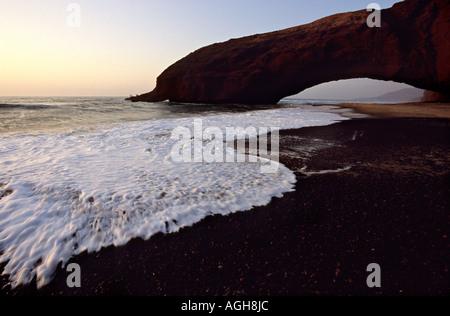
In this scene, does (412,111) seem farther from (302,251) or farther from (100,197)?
(100,197)

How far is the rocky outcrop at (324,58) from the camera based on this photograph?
24.2 meters

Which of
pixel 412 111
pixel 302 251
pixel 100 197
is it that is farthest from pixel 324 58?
pixel 100 197

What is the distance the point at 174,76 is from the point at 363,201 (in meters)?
44.0

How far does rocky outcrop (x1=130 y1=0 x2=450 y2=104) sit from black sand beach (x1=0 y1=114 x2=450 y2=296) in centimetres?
3057

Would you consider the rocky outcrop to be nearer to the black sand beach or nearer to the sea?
the black sand beach

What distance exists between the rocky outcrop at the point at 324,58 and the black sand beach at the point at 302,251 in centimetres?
3057

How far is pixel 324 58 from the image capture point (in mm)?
29125

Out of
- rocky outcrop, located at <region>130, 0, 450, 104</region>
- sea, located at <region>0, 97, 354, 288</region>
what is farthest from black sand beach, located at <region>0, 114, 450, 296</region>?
rocky outcrop, located at <region>130, 0, 450, 104</region>

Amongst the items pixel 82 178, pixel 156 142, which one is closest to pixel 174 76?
pixel 156 142

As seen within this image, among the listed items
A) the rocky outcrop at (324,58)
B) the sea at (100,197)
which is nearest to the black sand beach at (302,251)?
the sea at (100,197)

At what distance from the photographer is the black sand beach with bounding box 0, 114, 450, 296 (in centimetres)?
188

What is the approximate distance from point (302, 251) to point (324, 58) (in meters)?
33.4
